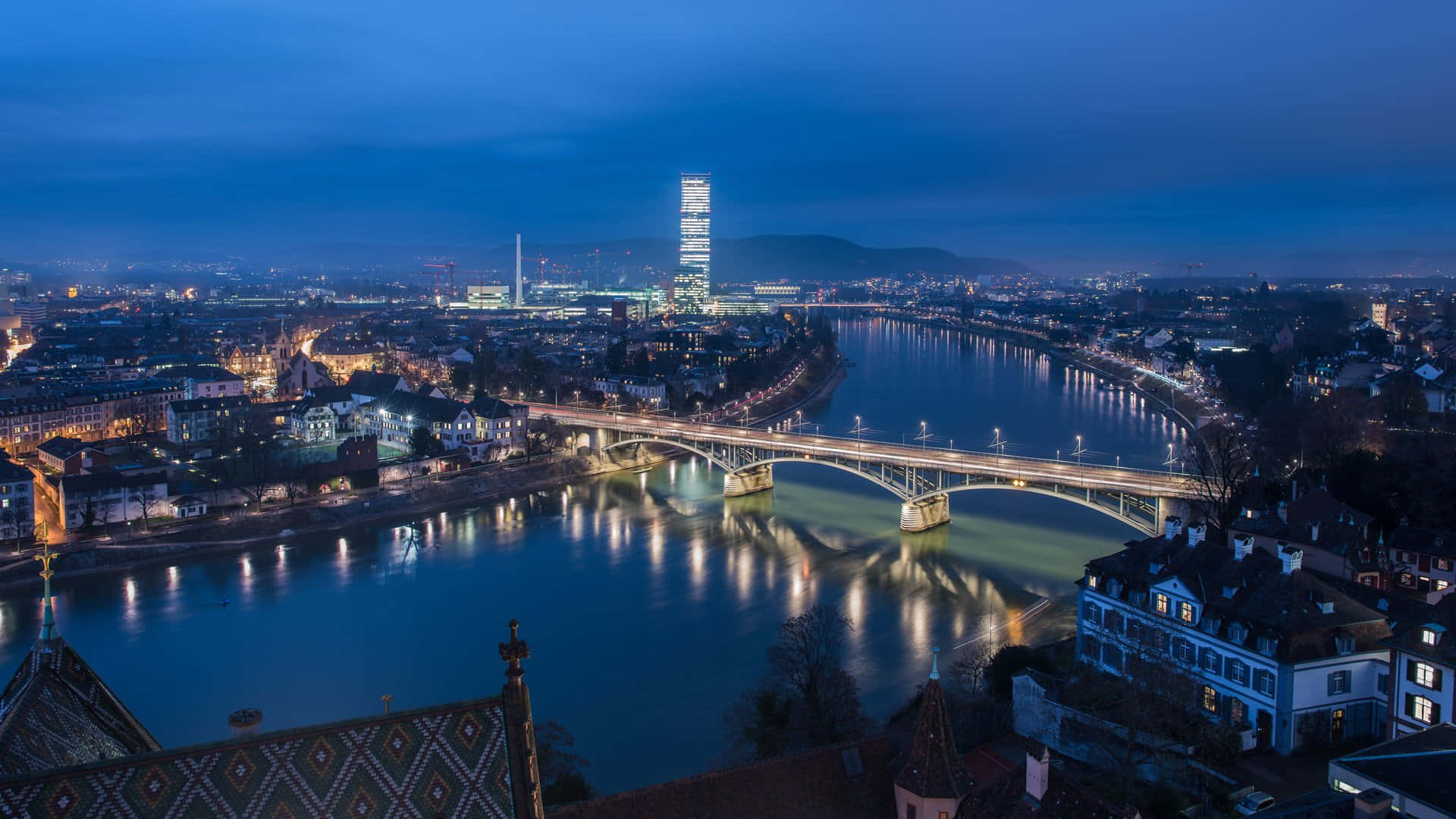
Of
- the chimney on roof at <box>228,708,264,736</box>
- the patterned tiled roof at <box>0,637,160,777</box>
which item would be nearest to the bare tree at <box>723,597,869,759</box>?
the chimney on roof at <box>228,708,264,736</box>

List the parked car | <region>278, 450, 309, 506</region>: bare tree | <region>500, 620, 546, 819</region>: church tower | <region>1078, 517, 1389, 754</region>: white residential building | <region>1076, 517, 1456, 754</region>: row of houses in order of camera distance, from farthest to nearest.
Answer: <region>278, 450, 309, 506</region>: bare tree
<region>1078, 517, 1389, 754</region>: white residential building
<region>1076, 517, 1456, 754</region>: row of houses
the parked car
<region>500, 620, 546, 819</region>: church tower

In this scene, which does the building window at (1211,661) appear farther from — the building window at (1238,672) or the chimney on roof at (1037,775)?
the chimney on roof at (1037,775)

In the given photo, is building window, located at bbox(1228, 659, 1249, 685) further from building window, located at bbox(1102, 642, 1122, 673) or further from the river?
the river

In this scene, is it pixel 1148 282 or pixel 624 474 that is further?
pixel 1148 282

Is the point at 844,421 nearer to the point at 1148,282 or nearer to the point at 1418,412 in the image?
the point at 1418,412

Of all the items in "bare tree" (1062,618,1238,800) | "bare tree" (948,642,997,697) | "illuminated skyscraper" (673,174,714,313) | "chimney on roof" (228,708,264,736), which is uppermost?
"illuminated skyscraper" (673,174,714,313)

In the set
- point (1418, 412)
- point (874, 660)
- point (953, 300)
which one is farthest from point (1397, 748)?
point (953, 300)
